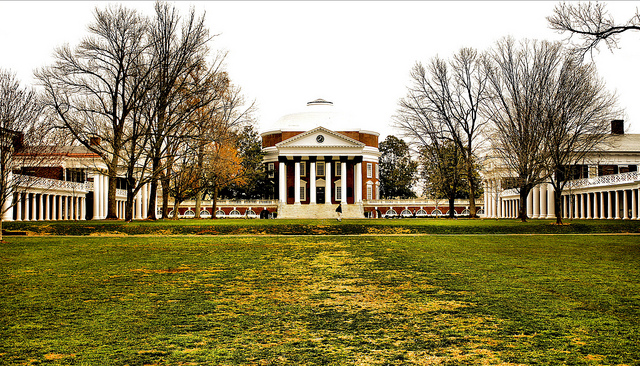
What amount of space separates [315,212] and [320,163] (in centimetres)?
1707

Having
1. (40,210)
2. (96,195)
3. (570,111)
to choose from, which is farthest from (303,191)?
(570,111)

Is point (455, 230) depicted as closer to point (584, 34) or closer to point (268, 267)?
point (584, 34)

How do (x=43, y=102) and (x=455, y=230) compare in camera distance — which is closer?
(x=455, y=230)

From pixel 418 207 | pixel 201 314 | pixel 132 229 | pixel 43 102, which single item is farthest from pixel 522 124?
pixel 418 207

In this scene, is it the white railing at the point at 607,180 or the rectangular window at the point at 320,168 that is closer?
the white railing at the point at 607,180

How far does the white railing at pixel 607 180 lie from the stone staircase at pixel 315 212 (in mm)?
26564

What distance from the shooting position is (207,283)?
10.3 m

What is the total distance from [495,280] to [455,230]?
64.2 ft

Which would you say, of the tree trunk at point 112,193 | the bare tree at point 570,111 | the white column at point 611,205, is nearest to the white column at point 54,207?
the tree trunk at point 112,193

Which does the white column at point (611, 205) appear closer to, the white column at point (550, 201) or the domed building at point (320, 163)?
the white column at point (550, 201)

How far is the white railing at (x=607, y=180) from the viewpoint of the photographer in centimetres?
5605

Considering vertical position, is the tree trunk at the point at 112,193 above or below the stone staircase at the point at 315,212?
above

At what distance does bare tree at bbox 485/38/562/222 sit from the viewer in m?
37.1

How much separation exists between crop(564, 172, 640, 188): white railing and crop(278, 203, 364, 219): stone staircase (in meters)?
26.6
